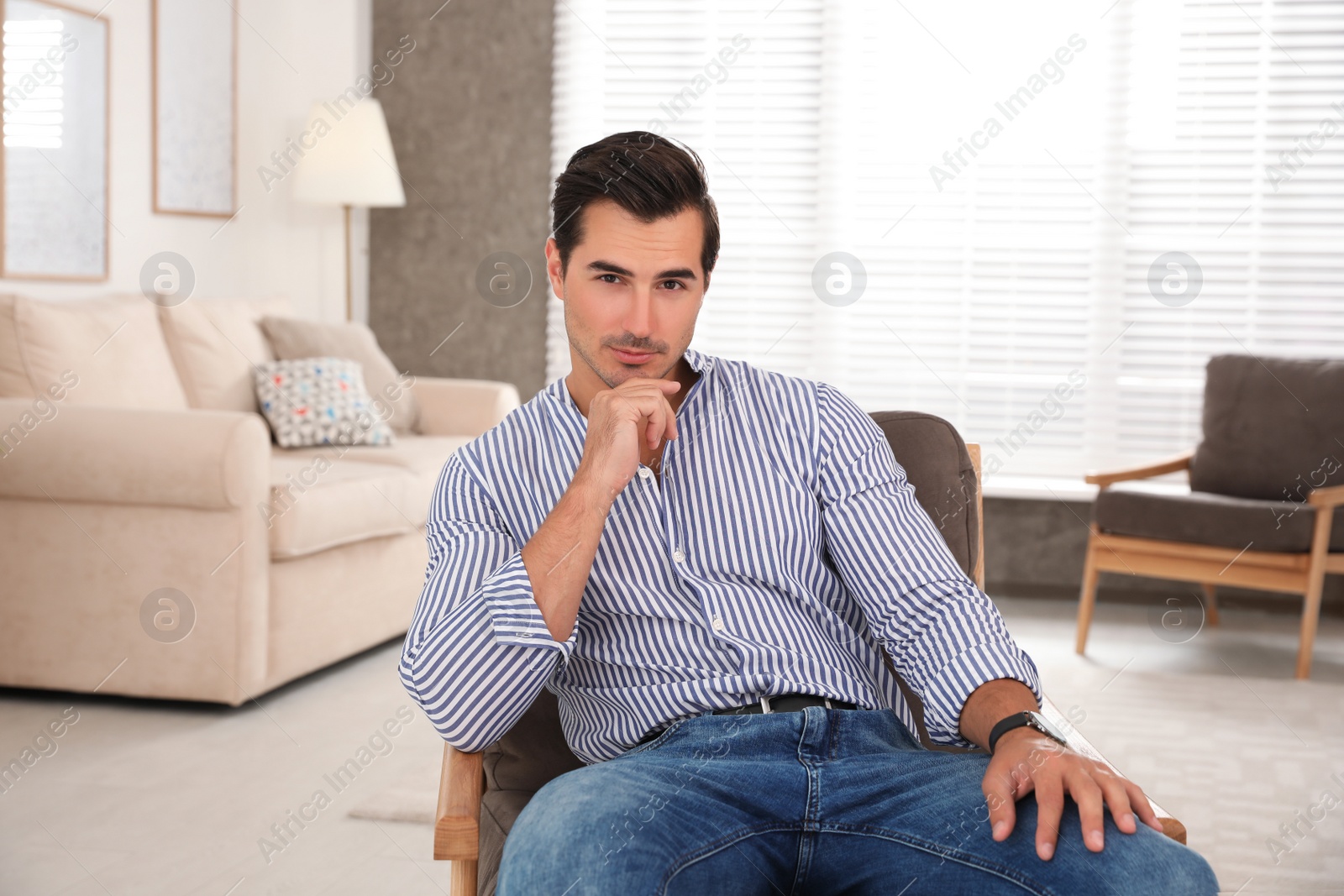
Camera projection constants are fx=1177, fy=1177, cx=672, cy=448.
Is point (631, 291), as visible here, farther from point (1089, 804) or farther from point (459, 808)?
point (1089, 804)

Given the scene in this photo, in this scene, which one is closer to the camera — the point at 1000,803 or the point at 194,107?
the point at 1000,803

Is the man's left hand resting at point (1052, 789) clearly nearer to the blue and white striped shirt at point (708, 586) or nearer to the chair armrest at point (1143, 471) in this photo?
the blue and white striped shirt at point (708, 586)

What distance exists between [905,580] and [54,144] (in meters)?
3.28

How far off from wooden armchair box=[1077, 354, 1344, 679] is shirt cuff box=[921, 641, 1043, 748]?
2665 millimetres

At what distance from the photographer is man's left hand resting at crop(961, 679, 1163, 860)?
101 centimetres

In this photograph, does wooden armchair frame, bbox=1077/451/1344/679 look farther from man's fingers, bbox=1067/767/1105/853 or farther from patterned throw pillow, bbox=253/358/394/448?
man's fingers, bbox=1067/767/1105/853

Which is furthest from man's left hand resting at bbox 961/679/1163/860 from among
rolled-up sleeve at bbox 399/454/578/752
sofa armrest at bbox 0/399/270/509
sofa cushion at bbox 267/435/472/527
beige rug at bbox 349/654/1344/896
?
sofa cushion at bbox 267/435/472/527

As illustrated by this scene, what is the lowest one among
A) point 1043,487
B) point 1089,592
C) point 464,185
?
point 1089,592

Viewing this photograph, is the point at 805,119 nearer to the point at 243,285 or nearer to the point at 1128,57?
the point at 1128,57

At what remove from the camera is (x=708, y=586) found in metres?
1.33

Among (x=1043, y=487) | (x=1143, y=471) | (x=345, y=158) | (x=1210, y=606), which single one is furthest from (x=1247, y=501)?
(x=345, y=158)

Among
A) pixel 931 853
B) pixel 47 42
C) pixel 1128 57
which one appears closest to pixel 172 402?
pixel 47 42

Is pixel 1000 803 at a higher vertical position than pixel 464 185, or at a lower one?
lower

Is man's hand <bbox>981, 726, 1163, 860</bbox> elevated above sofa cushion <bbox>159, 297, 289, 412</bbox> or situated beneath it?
situated beneath
